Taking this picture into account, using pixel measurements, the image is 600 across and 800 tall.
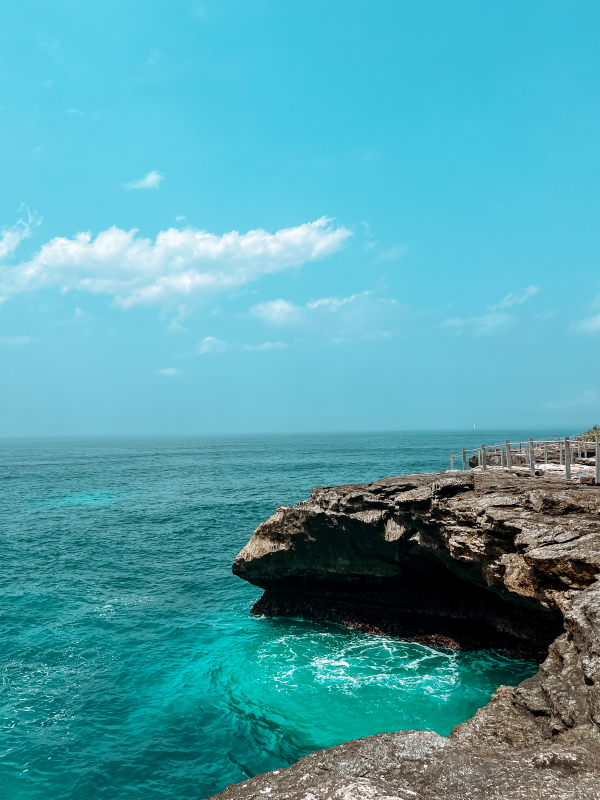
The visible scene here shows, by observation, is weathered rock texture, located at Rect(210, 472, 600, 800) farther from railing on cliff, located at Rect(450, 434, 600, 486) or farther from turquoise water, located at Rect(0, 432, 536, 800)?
railing on cliff, located at Rect(450, 434, 600, 486)

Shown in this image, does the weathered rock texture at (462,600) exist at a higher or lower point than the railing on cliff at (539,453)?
lower

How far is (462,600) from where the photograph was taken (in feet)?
65.6

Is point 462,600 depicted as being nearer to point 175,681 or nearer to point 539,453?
point 175,681

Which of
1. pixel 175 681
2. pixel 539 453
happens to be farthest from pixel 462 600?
pixel 539 453

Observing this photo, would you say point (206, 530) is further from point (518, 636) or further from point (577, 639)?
point (577, 639)

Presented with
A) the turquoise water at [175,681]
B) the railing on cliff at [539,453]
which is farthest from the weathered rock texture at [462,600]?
the railing on cliff at [539,453]

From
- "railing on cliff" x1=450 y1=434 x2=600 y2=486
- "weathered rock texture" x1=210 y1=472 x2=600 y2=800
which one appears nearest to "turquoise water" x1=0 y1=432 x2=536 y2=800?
"weathered rock texture" x1=210 y1=472 x2=600 y2=800

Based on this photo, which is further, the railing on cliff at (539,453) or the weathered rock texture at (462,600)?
the railing on cliff at (539,453)

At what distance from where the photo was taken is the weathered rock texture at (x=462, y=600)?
20.6 feet

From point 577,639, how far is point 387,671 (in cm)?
1021

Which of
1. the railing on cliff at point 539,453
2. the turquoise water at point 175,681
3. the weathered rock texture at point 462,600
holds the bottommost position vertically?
the turquoise water at point 175,681

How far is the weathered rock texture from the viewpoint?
20.6ft

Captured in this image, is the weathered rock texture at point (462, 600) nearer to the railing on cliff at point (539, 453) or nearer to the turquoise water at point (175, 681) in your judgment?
the turquoise water at point (175, 681)

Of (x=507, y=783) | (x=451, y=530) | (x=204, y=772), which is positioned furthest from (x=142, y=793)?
(x=451, y=530)
